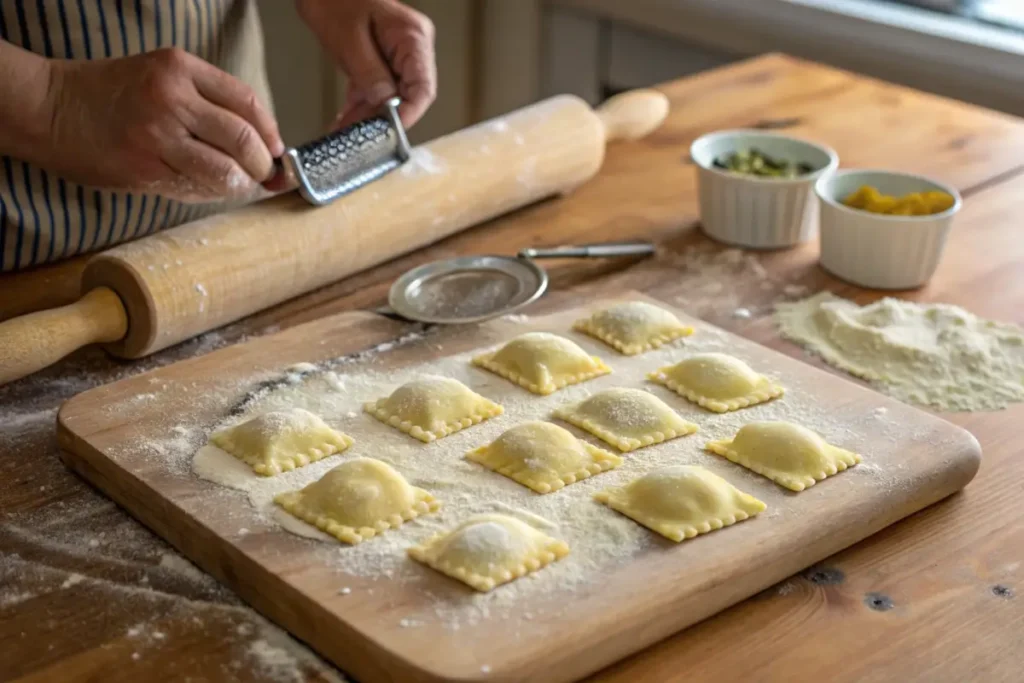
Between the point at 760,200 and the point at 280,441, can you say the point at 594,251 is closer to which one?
the point at 760,200

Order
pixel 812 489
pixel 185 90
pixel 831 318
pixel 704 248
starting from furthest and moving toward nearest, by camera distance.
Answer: pixel 704 248, pixel 831 318, pixel 185 90, pixel 812 489

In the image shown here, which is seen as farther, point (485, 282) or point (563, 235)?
point (563, 235)

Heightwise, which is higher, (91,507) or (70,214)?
(70,214)

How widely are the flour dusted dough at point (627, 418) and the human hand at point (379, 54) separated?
67cm

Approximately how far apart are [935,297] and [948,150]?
0.58 meters

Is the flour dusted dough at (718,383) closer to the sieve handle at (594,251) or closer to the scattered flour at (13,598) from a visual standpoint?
the sieve handle at (594,251)

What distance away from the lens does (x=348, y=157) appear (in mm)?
1608

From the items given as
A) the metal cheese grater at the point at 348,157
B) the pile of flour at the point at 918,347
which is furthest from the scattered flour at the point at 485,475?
the metal cheese grater at the point at 348,157

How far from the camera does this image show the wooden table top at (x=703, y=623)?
0.98 metres

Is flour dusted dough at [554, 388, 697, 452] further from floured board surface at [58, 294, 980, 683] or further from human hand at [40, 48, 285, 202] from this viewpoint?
human hand at [40, 48, 285, 202]

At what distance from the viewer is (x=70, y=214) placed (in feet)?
5.30

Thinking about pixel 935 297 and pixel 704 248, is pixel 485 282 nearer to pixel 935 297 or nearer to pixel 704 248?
pixel 704 248

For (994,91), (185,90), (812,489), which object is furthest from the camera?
→ (994,91)

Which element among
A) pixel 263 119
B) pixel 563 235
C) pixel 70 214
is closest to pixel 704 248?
pixel 563 235
